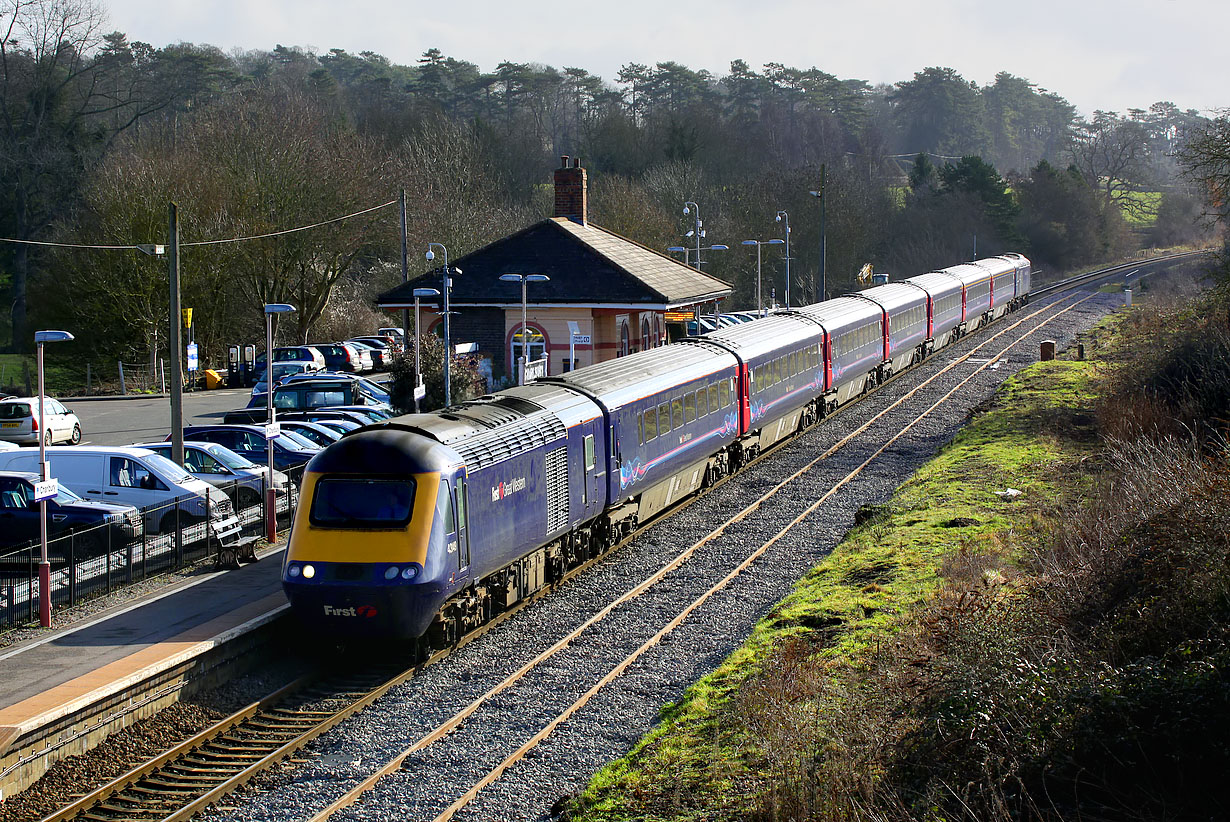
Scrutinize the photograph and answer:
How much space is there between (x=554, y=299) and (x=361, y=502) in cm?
2379

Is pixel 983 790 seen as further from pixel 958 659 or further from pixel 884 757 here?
pixel 958 659

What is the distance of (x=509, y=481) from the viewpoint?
1482 centimetres

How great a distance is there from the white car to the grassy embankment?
23151 mm

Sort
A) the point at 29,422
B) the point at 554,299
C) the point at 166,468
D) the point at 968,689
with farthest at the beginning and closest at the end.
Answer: the point at 554,299, the point at 29,422, the point at 166,468, the point at 968,689

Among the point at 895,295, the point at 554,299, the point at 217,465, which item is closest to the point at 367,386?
the point at 554,299

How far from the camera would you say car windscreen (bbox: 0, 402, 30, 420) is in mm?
32500

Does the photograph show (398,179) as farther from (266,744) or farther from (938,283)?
(266,744)

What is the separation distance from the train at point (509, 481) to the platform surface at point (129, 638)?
5.56ft

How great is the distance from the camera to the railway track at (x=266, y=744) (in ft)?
33.4

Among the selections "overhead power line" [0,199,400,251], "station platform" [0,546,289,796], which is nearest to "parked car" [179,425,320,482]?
"station platform" [0,546,289,796]

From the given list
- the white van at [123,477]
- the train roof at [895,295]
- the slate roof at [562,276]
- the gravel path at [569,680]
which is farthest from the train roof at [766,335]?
the white van at [123,477]

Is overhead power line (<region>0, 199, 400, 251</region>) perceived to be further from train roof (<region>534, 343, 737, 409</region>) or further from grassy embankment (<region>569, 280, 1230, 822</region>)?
grassy embankment (<region>569, 280, 1230, 822</region>)

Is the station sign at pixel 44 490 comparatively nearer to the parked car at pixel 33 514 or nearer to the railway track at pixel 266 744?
the parked car at pixel 33 514

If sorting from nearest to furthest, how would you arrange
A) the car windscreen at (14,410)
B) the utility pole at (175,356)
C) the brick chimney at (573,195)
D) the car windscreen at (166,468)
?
the car windscreen at (166,468) → the utility pole at (175,356) → the car windscreen at (14,410) → the brick chimney at (573,195)
